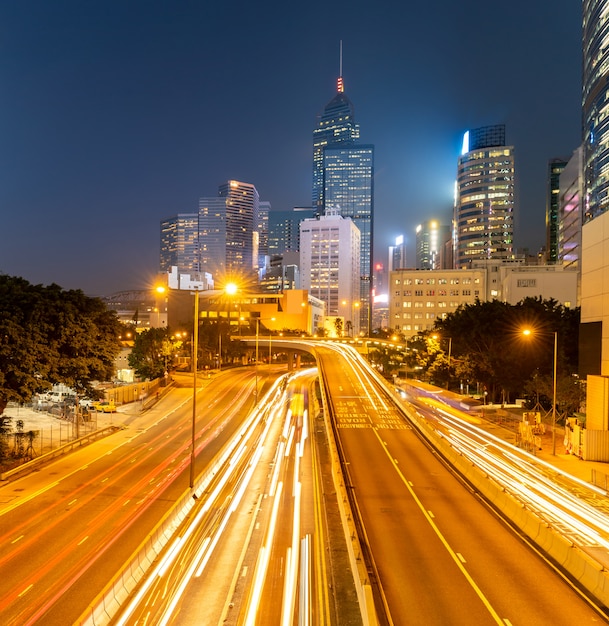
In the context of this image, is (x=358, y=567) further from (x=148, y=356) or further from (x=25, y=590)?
(x=148, y=356)

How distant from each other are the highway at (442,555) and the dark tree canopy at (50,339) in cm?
2088

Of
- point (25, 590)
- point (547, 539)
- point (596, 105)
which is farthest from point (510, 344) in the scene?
point (596, 105)

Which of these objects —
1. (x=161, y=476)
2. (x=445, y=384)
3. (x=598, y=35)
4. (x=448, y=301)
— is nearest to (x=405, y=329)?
(x=448, y=301)

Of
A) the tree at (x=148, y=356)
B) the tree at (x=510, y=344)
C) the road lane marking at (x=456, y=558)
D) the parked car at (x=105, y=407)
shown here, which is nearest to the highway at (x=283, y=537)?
the road lane marking at (x=456, y=558)

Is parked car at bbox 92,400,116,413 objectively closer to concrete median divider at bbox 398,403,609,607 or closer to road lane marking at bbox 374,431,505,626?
road lane marking at bbox 374,431,505,626

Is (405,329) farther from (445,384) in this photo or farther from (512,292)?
(445,384)

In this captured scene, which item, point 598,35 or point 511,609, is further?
point 598,35

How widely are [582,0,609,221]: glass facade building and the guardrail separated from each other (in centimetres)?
10510

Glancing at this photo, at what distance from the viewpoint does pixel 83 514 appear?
23.9 metres

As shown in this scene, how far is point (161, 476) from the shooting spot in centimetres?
3123

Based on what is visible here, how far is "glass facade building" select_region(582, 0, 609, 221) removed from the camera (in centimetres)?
10450

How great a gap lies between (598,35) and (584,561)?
407ft

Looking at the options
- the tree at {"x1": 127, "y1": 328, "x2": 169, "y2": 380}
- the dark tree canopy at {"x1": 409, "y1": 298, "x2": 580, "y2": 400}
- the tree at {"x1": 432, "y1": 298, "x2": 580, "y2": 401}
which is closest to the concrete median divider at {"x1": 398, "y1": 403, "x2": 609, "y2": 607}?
the dark tree canopy at {"x1": 409, "y1": 298, "x2": 580, "y2": 400}

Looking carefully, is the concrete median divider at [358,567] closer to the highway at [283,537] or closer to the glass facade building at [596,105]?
the highway at [283,537]
